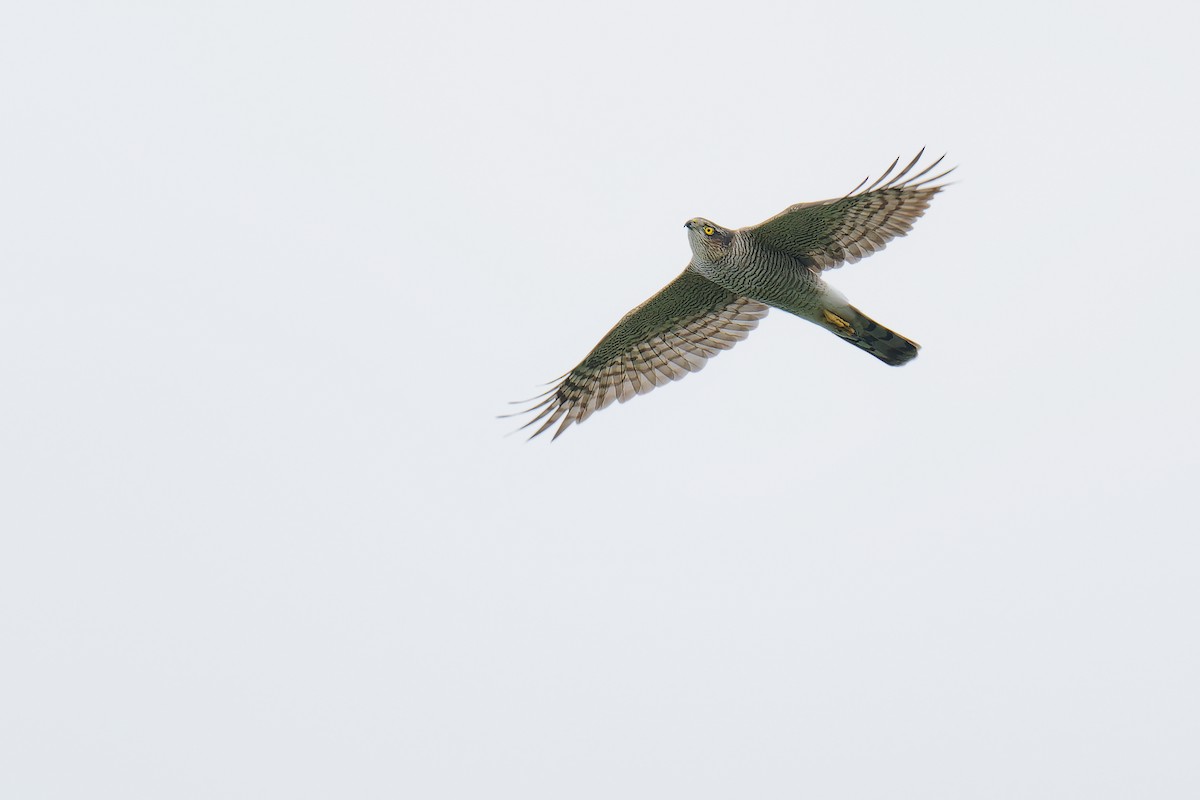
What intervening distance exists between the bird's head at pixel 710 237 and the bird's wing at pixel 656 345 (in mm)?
1042

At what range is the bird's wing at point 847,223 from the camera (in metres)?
16.9

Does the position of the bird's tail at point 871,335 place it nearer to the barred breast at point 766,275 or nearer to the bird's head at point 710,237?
the barred breast at point 766,275

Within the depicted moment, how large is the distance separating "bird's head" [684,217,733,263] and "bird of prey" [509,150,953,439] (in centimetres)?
1

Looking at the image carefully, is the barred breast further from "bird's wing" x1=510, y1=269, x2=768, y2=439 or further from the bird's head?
"bird's wing" x1=510, y1=269, x2=768, y2=439

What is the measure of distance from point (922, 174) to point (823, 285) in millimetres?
1641

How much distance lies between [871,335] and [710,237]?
7.55ft

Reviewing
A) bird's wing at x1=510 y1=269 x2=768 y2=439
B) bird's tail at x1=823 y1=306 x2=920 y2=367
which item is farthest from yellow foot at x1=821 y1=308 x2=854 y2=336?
bird's wing at x1=510 y1=269 x2=768 y2=439

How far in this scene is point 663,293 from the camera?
60.5ft

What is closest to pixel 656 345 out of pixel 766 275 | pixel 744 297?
pixel 744 297

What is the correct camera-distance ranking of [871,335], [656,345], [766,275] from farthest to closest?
[656,345], [871,335], [766,275]

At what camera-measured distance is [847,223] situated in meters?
17.3

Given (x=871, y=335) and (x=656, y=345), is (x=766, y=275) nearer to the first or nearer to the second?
(x=871, y=335)

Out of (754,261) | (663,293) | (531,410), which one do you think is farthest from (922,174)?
(531,410)

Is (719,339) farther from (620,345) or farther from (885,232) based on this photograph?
(885,232)
